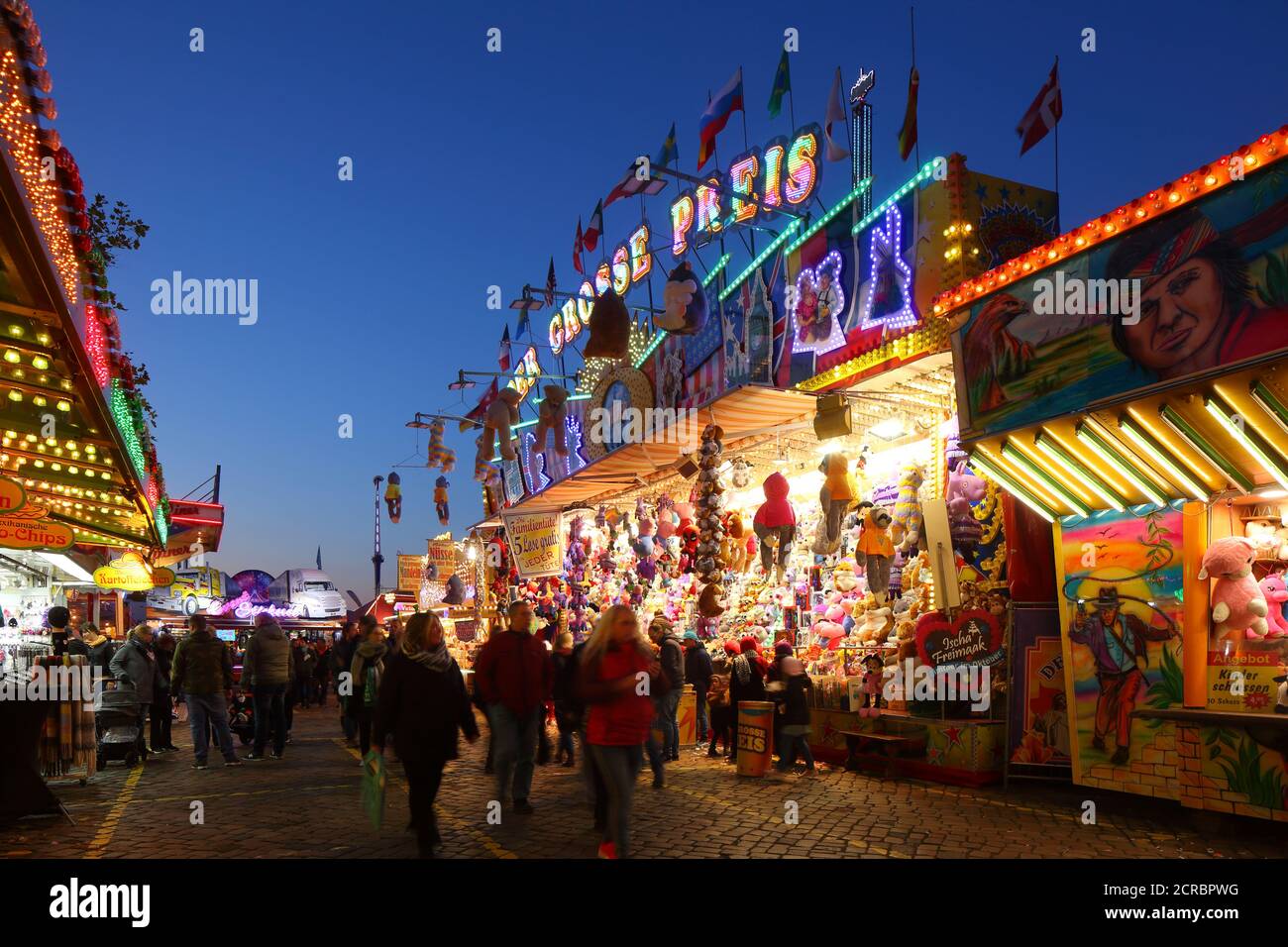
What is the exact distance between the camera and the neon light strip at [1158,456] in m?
8.56

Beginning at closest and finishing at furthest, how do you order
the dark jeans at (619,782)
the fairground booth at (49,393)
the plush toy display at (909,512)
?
the fairground booth at (49,393) < the dark jeans at (619,782) < the plush toy display at (909,512)

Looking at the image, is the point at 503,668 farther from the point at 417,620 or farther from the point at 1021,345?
the point at 1021,345

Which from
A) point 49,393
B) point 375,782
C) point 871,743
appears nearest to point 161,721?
point 49,393

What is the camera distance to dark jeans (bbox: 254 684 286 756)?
13.0m

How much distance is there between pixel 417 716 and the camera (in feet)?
21.4

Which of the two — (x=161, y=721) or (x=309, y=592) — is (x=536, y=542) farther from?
(x=309, y=592)

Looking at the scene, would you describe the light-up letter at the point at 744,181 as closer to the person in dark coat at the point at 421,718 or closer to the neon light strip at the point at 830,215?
the neon light strip at the point at 830,215

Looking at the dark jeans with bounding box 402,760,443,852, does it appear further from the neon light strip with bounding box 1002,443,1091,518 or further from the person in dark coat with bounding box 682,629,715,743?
the person in dark coat with bounding box 682,629,715,743

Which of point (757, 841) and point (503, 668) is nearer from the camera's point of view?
point (757, 841)

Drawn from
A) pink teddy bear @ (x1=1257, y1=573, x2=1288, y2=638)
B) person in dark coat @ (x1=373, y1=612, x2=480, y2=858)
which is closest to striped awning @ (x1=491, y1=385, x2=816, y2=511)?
pink teddy bear @ (x1=1257, y1=573, x2=1288, y2=638)

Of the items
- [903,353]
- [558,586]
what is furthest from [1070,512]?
[558,586]

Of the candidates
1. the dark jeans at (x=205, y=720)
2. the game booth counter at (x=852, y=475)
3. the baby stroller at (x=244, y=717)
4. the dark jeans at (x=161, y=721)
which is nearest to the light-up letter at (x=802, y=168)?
the game booth counter at (x=852, y=475)

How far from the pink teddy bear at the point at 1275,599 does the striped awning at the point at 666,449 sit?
5.81m

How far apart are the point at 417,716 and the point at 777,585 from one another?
30.8 feet
